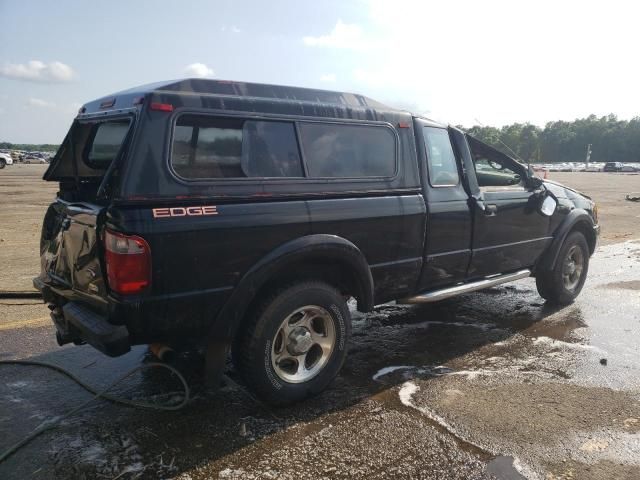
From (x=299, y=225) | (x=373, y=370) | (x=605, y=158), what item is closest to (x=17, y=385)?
(x=299, y=225)

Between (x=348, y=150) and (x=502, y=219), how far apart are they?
1965 millimetres

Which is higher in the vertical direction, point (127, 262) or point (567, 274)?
point (127, 262)

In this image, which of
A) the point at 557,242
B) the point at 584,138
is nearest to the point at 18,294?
the point at 557,242

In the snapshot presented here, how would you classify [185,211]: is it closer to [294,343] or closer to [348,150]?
[294,343]

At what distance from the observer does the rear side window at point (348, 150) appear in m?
3.59

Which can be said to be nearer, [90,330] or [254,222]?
[90,330]

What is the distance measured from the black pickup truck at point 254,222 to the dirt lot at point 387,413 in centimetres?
40

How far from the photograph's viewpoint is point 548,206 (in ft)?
17.8

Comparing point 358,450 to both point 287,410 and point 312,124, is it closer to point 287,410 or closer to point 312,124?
point 287,410

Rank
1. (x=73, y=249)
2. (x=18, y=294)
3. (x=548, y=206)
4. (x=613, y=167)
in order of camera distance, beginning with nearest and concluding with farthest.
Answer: (x=73, y=249) → (x=548, y=206) → (x=18, y=294) → (x=613, y=167)

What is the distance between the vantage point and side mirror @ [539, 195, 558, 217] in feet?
17.6

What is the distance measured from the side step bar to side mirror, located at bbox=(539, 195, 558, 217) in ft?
2.13

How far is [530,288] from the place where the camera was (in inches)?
263

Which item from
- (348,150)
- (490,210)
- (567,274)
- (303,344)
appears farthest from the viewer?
(567,274)
